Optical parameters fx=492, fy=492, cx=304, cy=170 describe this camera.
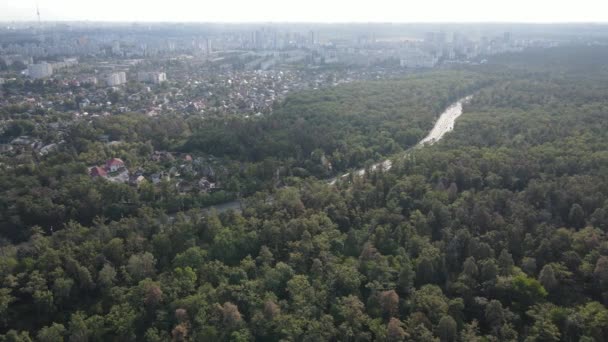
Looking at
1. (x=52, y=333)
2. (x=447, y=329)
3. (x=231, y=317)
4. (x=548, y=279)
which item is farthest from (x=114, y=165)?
(x=548, y=279)

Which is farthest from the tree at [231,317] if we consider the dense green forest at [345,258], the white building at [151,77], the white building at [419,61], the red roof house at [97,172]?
the white building at [419,61]

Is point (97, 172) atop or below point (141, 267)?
atop

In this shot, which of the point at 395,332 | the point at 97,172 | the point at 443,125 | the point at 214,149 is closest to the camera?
the point at 395,332

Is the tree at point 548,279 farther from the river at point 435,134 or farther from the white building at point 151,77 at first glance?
the white building at point 151,77

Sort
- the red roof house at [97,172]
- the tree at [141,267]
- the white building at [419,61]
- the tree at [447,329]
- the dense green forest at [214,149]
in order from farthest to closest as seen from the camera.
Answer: the white building at [419,61] → the red roof house at [97,172] → the dense green forest at [214,149] → the tree at [141,267] → the tree at [447,329]

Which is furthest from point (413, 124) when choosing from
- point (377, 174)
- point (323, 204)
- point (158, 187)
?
point (158, 187)

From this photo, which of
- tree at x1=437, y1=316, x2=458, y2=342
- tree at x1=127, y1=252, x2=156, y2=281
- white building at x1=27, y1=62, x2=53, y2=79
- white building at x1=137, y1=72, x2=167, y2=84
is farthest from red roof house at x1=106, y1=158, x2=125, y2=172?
white building at x1=27, y1=62, x2=53, y2=79

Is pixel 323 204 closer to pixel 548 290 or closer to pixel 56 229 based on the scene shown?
pixel 548 290

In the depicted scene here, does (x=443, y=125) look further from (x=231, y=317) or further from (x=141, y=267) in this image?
(x=231, y=317)

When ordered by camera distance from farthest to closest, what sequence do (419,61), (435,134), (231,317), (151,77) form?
(419,61)
(151,77)
(435,134)
(231,317)
